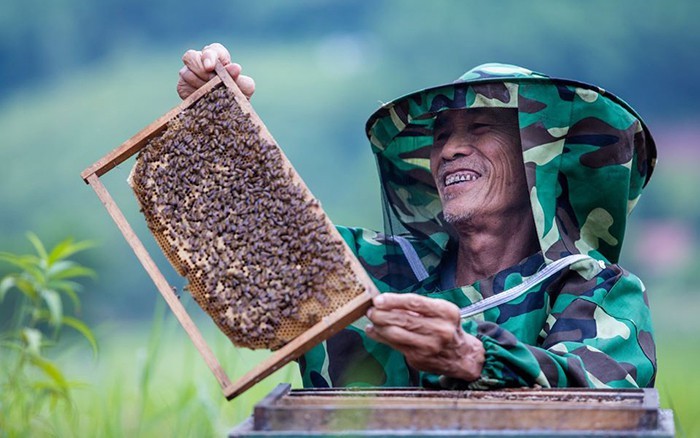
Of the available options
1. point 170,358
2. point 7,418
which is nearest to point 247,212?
point 7,418

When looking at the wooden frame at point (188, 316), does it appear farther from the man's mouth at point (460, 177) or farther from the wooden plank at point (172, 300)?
the man's mouth at point (460, 177)

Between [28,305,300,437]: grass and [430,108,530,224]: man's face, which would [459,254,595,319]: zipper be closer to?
[430,108,530,224]: man's face

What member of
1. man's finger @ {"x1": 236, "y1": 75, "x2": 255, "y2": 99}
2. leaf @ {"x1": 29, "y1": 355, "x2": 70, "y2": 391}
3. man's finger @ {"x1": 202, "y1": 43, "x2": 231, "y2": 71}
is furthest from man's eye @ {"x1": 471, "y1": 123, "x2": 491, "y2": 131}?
leaf @ {"x1": 29, "y1": 355, "x2": 70, "y2": 391}

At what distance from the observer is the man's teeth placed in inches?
141

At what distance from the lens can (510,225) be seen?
11.8ft

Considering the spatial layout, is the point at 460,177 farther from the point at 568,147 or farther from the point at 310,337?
the point at 310,337

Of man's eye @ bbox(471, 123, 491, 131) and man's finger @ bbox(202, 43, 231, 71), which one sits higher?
man's finger @ bbox(202, 43, 231, 71)

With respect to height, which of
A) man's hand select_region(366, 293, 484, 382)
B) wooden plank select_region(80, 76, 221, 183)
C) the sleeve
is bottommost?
the sleeve

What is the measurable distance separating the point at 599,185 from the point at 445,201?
610mm

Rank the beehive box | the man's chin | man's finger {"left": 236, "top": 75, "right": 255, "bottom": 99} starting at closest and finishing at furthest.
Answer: the beehive box, man's finger {"left": 236, "top": 75, "right": 255, "bottom": 99}, the man's chin

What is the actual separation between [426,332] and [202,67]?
1.31 metres

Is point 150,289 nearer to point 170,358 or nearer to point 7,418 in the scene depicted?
point 170,358

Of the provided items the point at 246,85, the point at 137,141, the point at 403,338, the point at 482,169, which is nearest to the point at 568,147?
the point at 482,169

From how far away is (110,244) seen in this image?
11.7m
